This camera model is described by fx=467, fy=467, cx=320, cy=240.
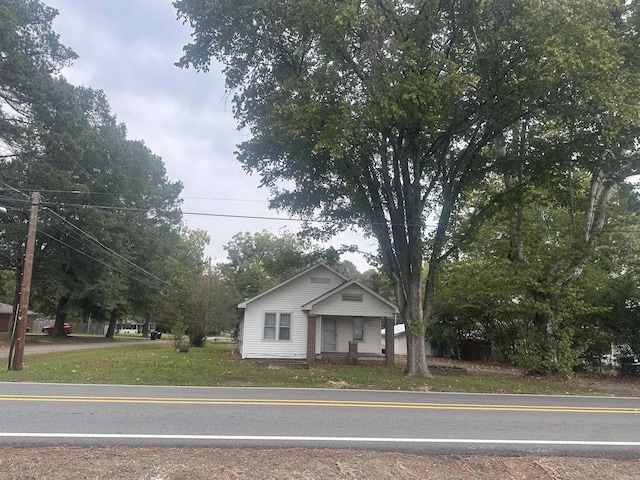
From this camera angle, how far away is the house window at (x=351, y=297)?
22.4 metres

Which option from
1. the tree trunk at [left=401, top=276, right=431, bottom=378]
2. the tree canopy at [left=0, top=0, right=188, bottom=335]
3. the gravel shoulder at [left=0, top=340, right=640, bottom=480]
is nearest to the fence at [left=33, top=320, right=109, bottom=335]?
the tree canopy at [left=0, top=0, right=188, bottom=335]

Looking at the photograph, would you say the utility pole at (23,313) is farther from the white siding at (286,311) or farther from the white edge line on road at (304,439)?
the white siding at (286,311)

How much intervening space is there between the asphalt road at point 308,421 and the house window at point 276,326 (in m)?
11.5

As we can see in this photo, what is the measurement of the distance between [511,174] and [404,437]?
39.1ft

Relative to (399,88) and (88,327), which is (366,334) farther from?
(88,327)

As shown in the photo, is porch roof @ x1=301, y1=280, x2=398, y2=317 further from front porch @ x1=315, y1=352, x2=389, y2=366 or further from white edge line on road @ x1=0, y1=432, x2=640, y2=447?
white edge line on road @ x1=0, y1=432, x2=640, y2=447

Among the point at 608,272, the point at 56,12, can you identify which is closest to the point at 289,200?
the point at 608,272

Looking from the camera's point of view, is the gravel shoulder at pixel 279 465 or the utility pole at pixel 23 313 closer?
the gravel shoulder at pixel 279 465

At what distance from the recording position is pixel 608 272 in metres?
22.2

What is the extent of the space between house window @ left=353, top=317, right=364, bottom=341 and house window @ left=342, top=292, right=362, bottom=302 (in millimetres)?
1735

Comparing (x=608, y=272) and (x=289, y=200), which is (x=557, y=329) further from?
(x=289, y=200)

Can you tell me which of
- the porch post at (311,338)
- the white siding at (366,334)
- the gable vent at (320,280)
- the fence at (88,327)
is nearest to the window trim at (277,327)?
the porch post at (311,338)

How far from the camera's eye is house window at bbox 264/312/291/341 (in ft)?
74.8

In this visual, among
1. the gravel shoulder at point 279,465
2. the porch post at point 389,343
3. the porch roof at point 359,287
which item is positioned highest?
the porch roof at point 359,287
